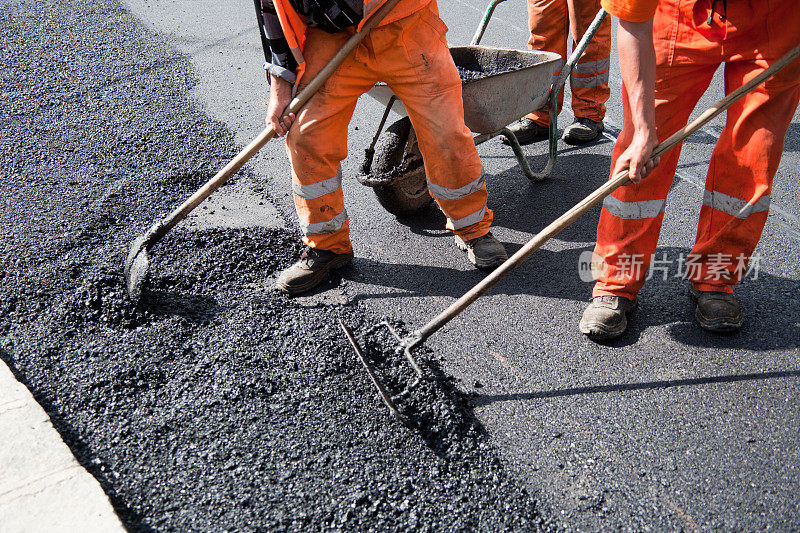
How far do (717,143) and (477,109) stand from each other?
122cm

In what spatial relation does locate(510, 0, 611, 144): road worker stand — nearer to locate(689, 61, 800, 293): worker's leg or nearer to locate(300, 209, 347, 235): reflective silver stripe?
locate(689, 61, 800, 293): worker's leg

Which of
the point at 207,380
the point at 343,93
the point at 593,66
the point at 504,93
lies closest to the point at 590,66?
the point at 593,66

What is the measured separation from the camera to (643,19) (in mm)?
2324

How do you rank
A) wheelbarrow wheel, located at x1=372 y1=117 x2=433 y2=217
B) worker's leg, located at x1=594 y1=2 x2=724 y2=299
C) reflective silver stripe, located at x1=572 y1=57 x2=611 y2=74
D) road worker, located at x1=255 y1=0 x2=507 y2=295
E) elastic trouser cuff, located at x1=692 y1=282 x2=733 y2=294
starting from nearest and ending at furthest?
worker's leg, located at x1=594 y1=2 x2=724 y2=299, road worker, located at x1=255 y1=0 x2=507 y2=295, elastic trouser cuff, located at x1=692 y1=282 x2=733 y2=294, wheelbarrow wheel, located at x1=372 y1=117 x2=433 y2=217, reflective silver stripe, located at x1=572 y1=57 x2=611 y2=74

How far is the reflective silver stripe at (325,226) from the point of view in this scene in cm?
330

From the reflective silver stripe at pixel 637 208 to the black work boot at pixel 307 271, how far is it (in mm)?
1486

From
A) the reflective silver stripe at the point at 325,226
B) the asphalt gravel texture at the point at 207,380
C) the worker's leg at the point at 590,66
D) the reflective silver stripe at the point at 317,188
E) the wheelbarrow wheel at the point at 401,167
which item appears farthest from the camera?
the worker's leg at the point at 590,66

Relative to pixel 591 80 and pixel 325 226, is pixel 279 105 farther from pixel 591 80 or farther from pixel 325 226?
pixel 591 80

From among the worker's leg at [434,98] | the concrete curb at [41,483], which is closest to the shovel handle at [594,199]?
the worker's leg at [434,98]

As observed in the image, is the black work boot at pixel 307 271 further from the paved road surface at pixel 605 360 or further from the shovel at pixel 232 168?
the shovel at pixel 232 168

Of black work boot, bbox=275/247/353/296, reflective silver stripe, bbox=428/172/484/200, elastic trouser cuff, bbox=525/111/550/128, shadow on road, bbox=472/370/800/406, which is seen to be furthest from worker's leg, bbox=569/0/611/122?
shadow on road, bbox=472/370/800/406

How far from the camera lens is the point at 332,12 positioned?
2.78m

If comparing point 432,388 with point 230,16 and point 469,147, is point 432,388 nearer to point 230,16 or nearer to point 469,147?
point 469,147

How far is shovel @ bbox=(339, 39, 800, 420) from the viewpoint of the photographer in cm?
238
